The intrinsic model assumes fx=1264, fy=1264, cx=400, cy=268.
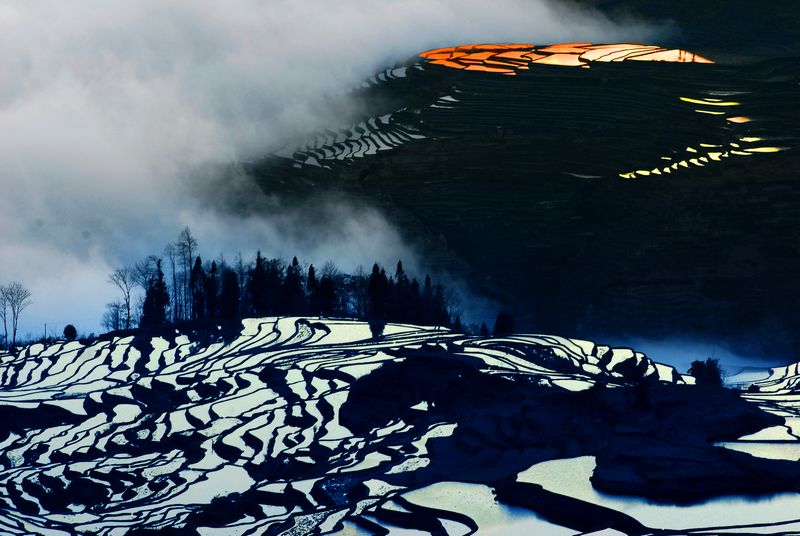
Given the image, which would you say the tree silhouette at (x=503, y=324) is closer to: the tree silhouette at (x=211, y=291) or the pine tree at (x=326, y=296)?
the pine tree at (x=326, y=296)

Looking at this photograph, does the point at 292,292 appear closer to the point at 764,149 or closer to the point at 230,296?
the point at 230,296

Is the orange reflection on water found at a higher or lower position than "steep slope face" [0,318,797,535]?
higher

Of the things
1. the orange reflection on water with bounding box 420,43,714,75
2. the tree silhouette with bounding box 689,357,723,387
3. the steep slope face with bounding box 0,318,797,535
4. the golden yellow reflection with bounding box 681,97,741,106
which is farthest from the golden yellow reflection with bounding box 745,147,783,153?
the steep slope face with bounding box 0,318,797,535

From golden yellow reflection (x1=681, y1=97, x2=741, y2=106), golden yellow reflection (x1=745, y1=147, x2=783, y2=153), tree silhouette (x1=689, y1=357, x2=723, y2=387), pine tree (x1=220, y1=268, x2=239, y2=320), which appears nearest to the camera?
tree silhouette (x1=689, y1=357, x2=723, y2=387)

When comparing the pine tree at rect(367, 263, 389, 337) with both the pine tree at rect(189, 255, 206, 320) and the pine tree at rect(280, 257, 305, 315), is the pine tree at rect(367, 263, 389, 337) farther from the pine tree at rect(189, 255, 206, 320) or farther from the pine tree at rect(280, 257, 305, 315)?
the pine tree at rect(189, 255, 206, 320)

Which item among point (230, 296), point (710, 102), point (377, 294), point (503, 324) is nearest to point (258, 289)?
point (230, 296)

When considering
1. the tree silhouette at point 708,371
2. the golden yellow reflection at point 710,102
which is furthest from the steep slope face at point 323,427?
the golden yellow reflection at point 710,102
